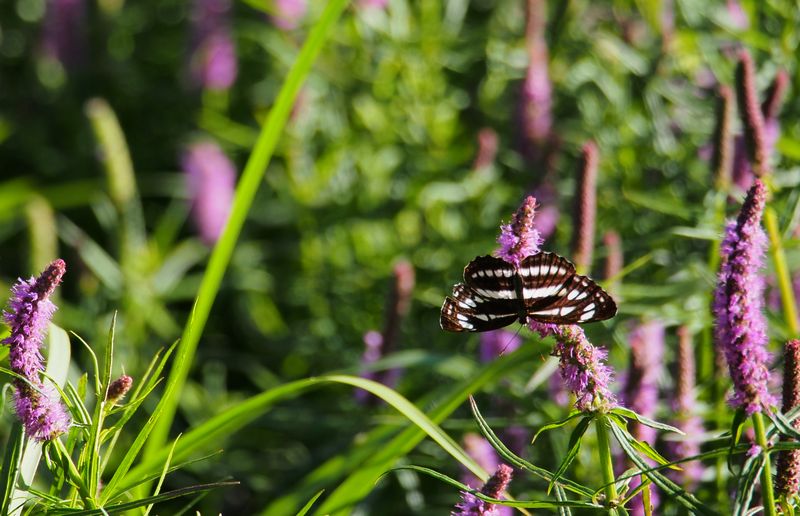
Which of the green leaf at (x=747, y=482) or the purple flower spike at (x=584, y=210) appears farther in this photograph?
the purple flower spike at (x=584, y=210)

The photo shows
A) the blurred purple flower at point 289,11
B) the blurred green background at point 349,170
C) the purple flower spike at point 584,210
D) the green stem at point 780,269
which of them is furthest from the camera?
the blurred purple flower at point 289,11

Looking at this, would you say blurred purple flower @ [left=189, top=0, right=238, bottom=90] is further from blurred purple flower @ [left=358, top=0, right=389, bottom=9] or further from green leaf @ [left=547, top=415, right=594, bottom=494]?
green leaf @ [left=547, top=415, right=594, bottom=494]

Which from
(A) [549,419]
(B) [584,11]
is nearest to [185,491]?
(A) [549,419]

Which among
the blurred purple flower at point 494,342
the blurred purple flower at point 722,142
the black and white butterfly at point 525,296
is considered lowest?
the blurred purple flower at point 494,342

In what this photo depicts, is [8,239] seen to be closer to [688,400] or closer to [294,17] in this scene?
[294,17]

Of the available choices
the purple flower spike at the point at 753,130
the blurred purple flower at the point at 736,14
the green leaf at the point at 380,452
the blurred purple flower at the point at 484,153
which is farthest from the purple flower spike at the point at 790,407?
the blurred purple flower at the point at 736,14

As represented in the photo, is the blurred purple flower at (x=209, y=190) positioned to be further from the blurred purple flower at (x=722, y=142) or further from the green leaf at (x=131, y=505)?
the green leaf at (x=131, y=505)

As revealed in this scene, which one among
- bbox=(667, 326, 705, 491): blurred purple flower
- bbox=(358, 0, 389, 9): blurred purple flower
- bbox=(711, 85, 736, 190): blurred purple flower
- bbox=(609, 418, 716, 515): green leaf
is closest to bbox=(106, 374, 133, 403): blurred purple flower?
bbox=(609, 418, 716, 515): green leaf
